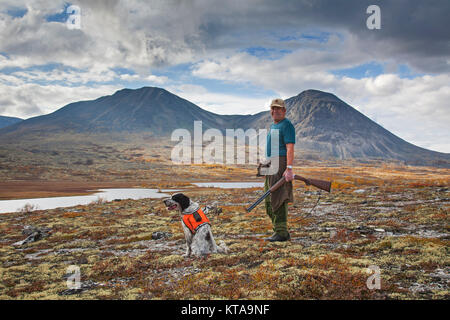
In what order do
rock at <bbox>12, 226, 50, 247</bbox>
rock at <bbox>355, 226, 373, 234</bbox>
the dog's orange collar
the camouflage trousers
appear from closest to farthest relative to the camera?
the dog's orange collar → the camouflage trousers → rock at <bbox>355, 226, 373, 234</bbox> → rock at <bbox>12, 226, 50, 247</bbox>

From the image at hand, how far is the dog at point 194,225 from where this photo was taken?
7.67 metres

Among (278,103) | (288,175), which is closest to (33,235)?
(288,175)

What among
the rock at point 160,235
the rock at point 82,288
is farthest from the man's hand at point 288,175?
the rock at point 160,235

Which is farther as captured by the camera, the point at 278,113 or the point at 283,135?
the point at 278,113

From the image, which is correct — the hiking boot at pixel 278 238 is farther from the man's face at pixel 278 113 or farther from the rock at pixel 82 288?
the rock at pixel 82 288

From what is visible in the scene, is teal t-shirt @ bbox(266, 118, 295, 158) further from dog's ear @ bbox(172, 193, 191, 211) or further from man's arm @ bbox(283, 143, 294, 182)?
dog's ear @ bbox(172, 193, 191, 211)

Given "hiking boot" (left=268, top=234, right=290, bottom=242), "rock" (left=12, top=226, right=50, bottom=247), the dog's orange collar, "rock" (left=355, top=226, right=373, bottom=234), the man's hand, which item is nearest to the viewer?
the man's hand

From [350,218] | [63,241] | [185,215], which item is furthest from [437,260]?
[63,241]

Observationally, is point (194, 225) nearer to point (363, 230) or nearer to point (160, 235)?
point (160, 235)

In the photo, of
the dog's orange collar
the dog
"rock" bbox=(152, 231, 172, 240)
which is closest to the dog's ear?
the dog

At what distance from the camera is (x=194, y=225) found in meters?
7.73

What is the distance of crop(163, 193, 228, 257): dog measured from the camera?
7.67 meters

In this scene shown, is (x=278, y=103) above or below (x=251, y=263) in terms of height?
above
